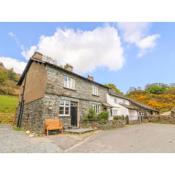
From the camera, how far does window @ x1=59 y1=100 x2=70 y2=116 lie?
58.9ft

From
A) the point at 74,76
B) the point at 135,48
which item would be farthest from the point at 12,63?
the point at 135,48

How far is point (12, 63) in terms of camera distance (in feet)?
247

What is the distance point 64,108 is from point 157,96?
38.6 m

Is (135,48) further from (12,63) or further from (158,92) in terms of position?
(12,63)

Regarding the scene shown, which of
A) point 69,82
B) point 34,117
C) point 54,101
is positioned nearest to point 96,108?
point 69,82

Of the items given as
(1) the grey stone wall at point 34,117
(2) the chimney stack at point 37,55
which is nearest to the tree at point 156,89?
(1) the grey stone wall at point 34,117

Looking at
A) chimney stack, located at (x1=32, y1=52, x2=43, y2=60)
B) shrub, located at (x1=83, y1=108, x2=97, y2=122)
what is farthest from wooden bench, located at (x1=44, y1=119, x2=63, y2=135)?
chimney stack, located at (x1=32, y1=52, x2=43, y2=60)

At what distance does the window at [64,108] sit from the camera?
1794 cm

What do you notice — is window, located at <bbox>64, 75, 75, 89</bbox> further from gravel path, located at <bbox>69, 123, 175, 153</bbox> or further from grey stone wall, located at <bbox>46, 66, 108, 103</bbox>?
gravel path, located at <bbox>69, 123, 175, 153</bbox>

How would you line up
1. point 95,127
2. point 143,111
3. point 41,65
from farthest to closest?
point 143,111, point 95,127, point 41,65

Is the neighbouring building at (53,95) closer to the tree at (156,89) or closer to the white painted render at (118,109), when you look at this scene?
the white painted render at (118,109)

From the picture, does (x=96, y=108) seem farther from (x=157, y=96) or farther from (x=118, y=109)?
(x=157, y=96)

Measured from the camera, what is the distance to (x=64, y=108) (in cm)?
1831
